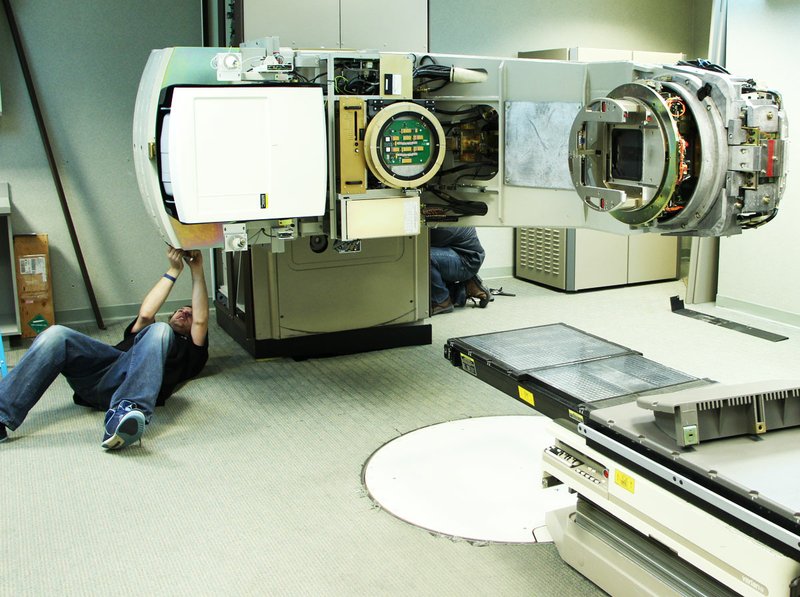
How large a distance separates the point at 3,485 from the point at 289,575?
1383 millimetres

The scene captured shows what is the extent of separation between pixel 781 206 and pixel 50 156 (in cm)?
480

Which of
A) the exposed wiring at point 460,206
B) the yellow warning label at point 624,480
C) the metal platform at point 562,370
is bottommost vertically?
the yellow warning label at point 624,480

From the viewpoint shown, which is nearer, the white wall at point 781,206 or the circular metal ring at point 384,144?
the circular metal ring at point 384,144

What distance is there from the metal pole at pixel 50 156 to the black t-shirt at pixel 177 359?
4.98 feet

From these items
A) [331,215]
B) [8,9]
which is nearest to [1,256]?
[8,9]

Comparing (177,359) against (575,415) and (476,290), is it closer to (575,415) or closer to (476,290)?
(575,415)

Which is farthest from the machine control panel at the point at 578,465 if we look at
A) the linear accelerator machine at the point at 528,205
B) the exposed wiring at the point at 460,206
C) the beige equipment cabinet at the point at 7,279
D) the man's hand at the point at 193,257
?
the beige equipment cabinet at the point at 7,279

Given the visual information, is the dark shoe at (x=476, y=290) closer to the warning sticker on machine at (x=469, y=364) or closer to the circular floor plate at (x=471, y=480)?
the circular floor plate at (x=471, y=480)

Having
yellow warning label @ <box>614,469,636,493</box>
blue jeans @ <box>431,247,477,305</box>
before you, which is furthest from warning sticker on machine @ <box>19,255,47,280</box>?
yellow warning label @ <box>614,469,636,493</box>

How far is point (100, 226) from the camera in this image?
574 cm

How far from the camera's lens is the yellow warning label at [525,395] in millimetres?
3129

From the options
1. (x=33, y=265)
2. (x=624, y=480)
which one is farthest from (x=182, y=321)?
(x=624, y=480)

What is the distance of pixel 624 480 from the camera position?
2.38m

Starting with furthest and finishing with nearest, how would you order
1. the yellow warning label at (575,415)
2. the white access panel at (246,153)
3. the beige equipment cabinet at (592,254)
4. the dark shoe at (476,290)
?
the beige equipment cabinet at (592,254) → the dark shoe at (476,290) → the white access panel at (246,153) → the yellow warning label at (575,415)
